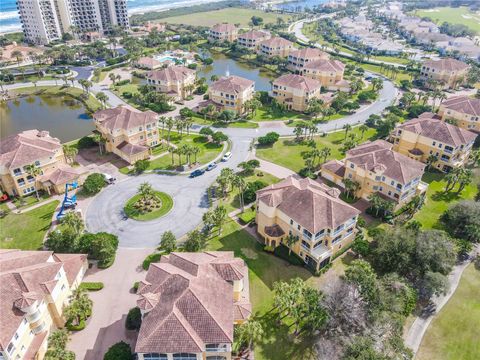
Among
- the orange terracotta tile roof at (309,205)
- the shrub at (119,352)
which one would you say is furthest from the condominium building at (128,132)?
the shrub at (119,352)

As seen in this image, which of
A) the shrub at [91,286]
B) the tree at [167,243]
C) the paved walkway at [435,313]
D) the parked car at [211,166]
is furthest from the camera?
the parked car at [211,166]

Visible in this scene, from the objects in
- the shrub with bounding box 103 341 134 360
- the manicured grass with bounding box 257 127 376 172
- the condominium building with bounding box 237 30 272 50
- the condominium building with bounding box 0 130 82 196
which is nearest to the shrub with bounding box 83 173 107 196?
the condominium building with bounding box 0 130 82 196

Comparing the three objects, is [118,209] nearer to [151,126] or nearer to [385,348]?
[151,126]

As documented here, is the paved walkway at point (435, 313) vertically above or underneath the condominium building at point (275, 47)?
underneath

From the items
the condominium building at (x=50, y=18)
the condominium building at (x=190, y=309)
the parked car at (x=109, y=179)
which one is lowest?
the parked car at (x=109, y=179)

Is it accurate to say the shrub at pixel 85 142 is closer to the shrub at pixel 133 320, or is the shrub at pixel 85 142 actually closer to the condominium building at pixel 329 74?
the shrub at pixel 133 320

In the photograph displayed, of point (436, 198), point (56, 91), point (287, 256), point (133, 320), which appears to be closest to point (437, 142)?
point (436, 198)
